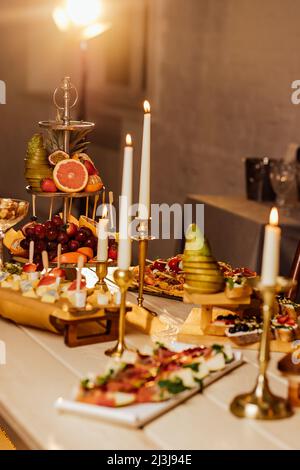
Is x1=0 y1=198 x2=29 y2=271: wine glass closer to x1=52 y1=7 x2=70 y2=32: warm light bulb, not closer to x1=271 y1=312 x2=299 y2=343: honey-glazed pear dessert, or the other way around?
x1=271 y1=312 x2=299 y2=343: honey-glazed pear dessert

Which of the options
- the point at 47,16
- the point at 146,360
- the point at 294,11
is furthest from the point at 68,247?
the point at 47,16

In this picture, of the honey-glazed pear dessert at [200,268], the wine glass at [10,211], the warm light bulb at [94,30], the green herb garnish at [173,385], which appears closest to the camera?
the green herb garnish at [173,385]

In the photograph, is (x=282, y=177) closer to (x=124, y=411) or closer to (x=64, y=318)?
(x=64, y=318)

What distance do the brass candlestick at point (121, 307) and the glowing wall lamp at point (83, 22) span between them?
4.75 metres

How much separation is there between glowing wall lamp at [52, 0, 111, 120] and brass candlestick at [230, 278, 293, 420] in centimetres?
503

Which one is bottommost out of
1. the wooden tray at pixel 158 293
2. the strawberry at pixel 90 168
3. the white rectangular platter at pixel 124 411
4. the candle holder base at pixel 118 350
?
the white rectangular platter at pixel 124 411

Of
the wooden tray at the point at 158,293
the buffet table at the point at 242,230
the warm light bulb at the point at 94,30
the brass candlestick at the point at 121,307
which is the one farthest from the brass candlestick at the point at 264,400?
the warm light bulb at the point at 94,30

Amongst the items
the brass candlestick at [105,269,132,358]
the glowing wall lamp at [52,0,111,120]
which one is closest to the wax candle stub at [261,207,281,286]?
the brass candlestick at [105,269,132,358]

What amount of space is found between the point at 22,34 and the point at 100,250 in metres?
5.55

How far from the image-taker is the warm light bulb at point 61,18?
21.5ft

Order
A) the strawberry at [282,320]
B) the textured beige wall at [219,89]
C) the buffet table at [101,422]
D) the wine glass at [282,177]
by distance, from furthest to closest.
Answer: the textured beige wall at [219,89] < the wine glass at [282,177] < the strawberry at [282,320] < the buffet table at [101,422]

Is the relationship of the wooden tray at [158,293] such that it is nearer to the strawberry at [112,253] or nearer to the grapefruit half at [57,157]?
the strawberry at [112,253]

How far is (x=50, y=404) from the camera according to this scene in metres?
1.35
